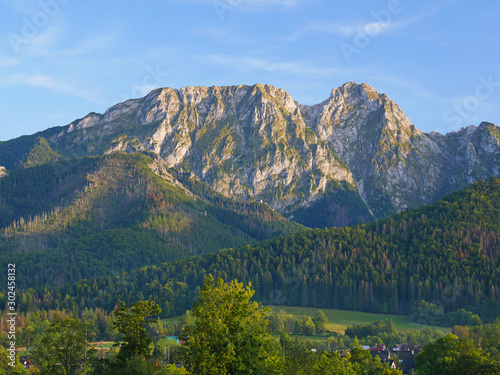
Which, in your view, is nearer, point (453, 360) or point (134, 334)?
point (134, 334)

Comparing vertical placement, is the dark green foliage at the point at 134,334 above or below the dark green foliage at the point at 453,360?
above

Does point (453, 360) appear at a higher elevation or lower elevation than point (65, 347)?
lower

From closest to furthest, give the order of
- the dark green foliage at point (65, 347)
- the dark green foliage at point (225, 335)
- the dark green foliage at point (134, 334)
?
the dark green foliage at point (225, 335), the dark green foliage at point (134, 334), the dark green foliage at point (65, 347)

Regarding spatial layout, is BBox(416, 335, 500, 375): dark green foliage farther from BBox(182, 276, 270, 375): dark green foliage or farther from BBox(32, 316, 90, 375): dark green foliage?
BBox(32, 316, 90, 375): dark green foliage

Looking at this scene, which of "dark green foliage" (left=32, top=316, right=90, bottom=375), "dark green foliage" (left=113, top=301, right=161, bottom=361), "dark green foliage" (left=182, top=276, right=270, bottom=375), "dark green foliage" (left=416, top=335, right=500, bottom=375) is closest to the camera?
"dark green foliage" (left=182, top=276, right=270, bottom=375)

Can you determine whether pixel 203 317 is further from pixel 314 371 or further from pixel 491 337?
pixel 491 337

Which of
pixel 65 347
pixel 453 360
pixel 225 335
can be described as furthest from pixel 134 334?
pixel 453 360

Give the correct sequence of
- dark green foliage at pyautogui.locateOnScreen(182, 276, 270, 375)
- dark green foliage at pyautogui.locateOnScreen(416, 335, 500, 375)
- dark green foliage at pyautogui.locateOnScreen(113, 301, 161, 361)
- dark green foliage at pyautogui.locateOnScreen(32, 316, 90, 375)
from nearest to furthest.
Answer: dark green foliage at pyautogui.locateOnScreen(182, 276, 270, 375) → dark green foliage at pyautogui.locateOnScreen(113, 301, 161, 361) → dark green foliage at pyautogui.locateOnScreen(32, 316, 90, 375) → dark green foliage at pyautogui.locateOnScreen(416, 335, 500, 375)

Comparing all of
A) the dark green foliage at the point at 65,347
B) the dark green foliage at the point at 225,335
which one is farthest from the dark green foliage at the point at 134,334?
the dark green foliage at the point at 225,335

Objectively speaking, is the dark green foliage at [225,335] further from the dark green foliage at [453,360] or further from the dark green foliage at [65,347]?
the dark green foliage at [453,360]

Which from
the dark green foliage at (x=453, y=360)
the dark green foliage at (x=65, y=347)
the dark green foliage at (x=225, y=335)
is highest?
the dark green foliage at (x=225, y=335)

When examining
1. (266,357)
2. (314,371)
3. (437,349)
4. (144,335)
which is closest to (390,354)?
(437,349)

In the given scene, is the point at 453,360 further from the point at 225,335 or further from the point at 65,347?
the point at 65,347

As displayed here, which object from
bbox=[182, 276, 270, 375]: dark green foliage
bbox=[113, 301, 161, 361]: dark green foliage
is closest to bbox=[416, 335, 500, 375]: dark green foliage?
bbox=[182, 276, 270, 375]: dark green foliage
